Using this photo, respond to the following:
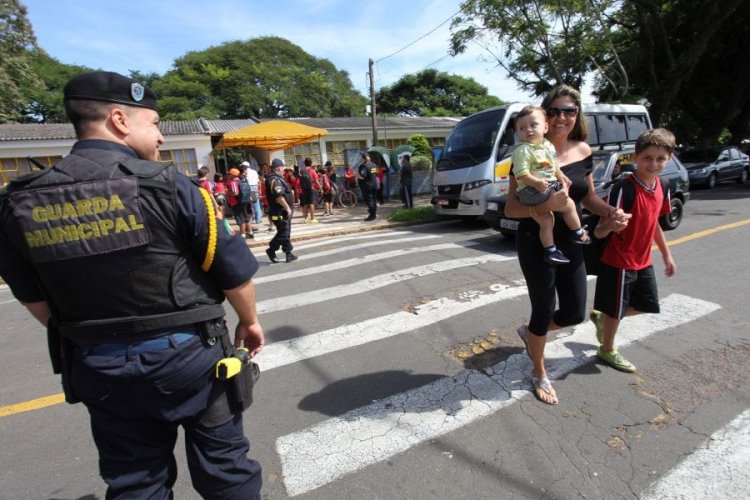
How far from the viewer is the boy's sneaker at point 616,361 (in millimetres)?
3267

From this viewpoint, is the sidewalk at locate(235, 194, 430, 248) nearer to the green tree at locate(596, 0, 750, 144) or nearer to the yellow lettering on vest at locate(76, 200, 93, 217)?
the yellow lettering on vest at locate(76, 200, 93, 217)

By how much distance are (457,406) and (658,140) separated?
7.71 feet

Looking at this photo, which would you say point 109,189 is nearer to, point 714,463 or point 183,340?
point 183,340

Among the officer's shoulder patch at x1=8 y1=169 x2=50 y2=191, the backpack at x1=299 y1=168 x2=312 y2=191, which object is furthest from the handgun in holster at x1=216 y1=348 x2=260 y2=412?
the backpack at x1=299 y1=168 x2=312 y2=191

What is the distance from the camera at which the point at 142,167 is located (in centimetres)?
143

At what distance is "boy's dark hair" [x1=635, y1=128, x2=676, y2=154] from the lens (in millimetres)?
2938

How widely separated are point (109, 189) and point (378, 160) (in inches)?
626

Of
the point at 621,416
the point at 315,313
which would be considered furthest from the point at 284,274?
the point at 621,416

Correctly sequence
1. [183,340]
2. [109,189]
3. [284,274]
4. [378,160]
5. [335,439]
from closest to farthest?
[109,189] → [183,340] → [335,439] → [284,274] → [378,160]

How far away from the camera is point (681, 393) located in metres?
2.98

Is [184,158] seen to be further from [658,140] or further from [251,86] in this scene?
[658,140]

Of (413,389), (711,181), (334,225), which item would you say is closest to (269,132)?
(334,225)

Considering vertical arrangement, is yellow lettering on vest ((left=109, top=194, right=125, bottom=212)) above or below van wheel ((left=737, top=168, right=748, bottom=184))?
above

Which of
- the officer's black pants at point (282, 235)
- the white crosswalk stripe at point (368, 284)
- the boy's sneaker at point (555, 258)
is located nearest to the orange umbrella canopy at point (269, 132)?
the officer's black pants at point (282, 235)
